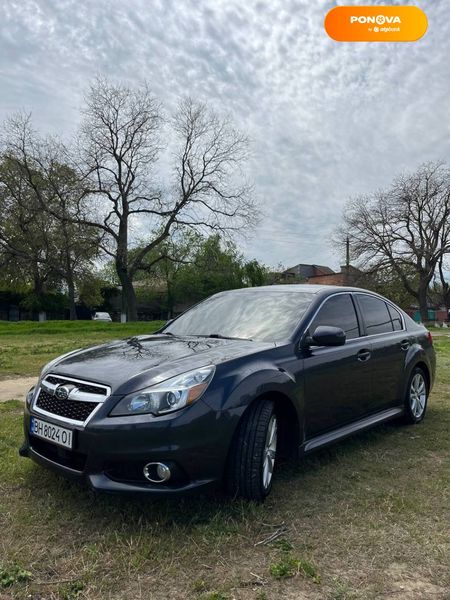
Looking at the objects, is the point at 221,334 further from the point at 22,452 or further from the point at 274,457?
the point at 22,452

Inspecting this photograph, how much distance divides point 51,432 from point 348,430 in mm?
2345

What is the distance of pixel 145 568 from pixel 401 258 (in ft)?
134

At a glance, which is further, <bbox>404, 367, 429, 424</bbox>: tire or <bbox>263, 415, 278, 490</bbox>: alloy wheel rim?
<bbox>404, 367, 429, 424</bbox>: tire

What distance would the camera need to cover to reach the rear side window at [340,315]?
13.4 feet

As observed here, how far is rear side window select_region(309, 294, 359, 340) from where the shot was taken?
409cm

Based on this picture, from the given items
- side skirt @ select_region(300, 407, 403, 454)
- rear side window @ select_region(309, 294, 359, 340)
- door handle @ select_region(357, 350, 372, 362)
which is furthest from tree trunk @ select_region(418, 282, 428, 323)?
door handle @ select_region(357, 350, 372, 362)

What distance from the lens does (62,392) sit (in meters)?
3.02

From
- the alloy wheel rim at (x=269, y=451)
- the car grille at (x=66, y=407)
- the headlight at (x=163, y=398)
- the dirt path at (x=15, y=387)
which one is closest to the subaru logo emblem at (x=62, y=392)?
the car grille at (x=66, y=407)

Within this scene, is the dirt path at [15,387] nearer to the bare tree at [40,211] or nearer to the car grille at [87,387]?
the car grille at [87,387]

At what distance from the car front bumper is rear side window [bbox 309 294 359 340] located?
4.93 ft

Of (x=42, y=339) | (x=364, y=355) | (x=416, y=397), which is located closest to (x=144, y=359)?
(x=364, y=355)

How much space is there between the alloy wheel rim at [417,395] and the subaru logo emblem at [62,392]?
3702 millimetres

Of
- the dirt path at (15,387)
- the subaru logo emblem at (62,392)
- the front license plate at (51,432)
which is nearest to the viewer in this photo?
the front license plate at (51,432)

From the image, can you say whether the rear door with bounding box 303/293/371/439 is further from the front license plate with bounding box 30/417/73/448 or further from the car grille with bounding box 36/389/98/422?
the front license plate with bounding box 30/417/73/448
